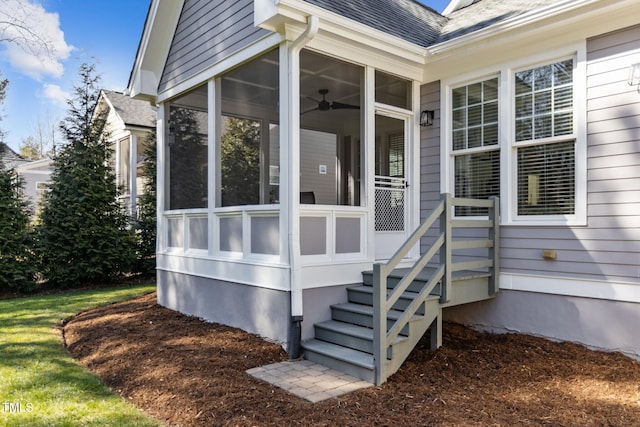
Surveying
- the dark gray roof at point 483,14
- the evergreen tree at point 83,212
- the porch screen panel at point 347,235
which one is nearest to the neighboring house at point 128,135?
the evergreen tree at point 83,212

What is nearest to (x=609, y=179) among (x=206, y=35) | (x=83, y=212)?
(x=206, y=35)

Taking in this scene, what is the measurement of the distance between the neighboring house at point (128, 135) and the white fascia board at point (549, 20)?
9.52 metres

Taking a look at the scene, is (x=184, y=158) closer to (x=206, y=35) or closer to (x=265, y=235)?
(x=206, y=35)

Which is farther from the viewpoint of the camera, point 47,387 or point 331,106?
point 331,106

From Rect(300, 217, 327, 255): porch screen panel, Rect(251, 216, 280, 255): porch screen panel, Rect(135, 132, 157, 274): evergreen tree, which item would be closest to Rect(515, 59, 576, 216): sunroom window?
Rect(300, 217, 327, 255): porch screen panel

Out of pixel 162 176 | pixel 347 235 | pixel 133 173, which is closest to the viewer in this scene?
pixel 347 235

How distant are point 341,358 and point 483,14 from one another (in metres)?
4.89

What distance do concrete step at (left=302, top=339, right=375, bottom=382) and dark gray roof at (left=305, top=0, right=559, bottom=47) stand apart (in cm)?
342

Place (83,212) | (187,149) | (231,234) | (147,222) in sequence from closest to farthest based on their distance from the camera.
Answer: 1. (231,234)
2. (187,149)
3. (83,212)
4. (147,222)

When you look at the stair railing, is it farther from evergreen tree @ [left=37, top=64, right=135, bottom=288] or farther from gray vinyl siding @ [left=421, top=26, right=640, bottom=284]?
evergreen tree @ [left=37, top=64, right=135, bottom=288]

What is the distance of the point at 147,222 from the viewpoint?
11391 millimetres

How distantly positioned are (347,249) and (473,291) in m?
1.42

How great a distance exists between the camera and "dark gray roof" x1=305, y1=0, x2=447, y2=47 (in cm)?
482

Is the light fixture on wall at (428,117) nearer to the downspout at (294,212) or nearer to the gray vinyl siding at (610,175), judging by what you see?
the gray vinyl siding at (610,175)
